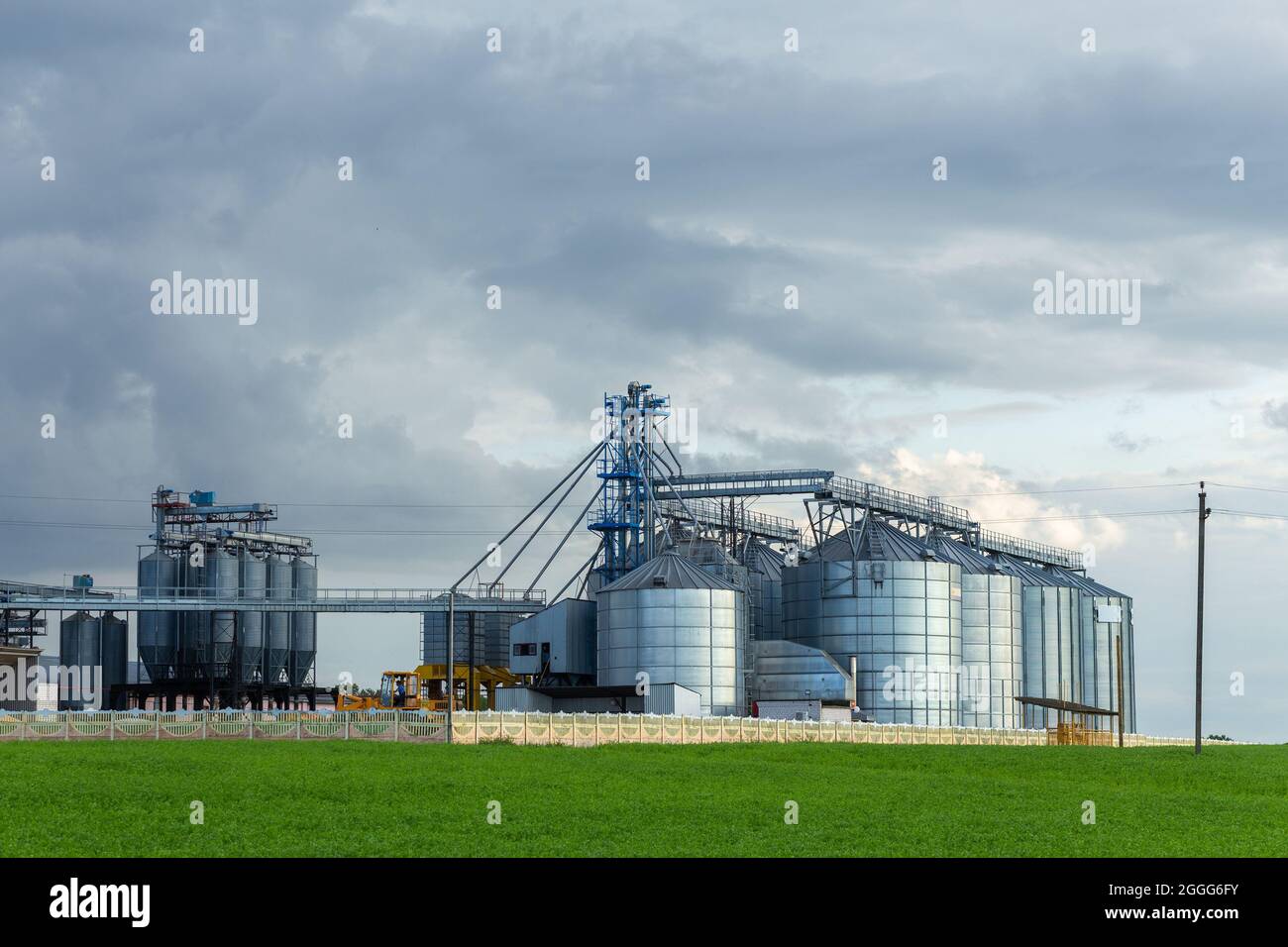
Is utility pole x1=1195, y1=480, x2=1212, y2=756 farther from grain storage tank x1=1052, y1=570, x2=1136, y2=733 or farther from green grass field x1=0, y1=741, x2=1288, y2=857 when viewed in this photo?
grain storage tank x1=1052, y1=570, x2=1136, y2=733

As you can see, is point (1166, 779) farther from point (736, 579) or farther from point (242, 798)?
point (736, 579)

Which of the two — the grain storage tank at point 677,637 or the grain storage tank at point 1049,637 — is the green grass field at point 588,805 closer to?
the grain storage tank at point 677,637

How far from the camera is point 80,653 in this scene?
130 m

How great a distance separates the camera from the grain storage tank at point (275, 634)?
131 meters

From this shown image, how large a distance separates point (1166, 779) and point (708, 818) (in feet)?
79.8

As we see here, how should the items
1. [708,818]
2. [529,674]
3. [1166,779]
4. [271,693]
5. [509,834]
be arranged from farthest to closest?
1. [271,693]
2. [529,674]
3. [1166,779]
4. [708,818]
5. [509,834]

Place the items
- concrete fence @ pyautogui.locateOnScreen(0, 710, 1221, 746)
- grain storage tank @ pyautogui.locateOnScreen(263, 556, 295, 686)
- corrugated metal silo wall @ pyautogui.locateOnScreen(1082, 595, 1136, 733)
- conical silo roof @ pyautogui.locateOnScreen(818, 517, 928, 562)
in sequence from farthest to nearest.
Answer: corrugated metal silo wall @ pyautogui.locateOnScreen(1082, 595, 1136, 733) → grain storage tank @ pyautogui.locateOnScreen(263, 556, 295, 686) → conical silo roof @ pyautogui.locateOnScreen(818, 517, 928, 562) → concrete fence @ pyautogui.locateOnScreen(0, 710, 1221, 746)

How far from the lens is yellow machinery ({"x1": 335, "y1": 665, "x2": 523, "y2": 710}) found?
4444 inches

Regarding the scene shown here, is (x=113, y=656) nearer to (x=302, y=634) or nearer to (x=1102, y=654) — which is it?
(x=302, y=634)

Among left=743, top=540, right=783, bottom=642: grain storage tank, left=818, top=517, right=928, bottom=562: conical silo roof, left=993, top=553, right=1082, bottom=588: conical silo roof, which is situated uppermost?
left=818, top=517, right=928, bottom=562: conical silo roof

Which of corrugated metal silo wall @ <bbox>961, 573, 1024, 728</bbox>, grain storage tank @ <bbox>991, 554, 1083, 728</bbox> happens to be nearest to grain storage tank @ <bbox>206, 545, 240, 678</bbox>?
corrugated metal silo wall @ <bbox>961, 573, 1024, 728</bbox>

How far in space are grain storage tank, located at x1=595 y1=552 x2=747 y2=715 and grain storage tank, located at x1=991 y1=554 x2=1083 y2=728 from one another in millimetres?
33445
